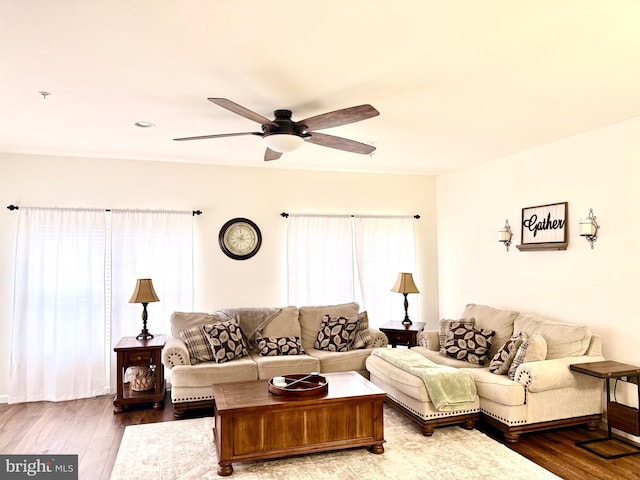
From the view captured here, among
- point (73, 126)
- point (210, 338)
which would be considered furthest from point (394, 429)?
point (73, 126)

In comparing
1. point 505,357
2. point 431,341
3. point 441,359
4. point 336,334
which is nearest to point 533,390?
point 505,357

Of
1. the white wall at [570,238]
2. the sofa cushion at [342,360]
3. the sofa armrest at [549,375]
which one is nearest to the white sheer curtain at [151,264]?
the sofa cushion at [342,360]

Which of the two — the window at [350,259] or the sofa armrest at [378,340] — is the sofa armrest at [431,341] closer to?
the sofa armrest at [378,340]

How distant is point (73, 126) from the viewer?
391cm

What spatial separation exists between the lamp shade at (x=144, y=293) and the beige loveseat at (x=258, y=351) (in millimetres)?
315

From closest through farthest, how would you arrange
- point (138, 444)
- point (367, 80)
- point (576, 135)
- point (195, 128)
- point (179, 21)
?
point (179, 21) → point (367, 80) → point (138, 444) → point (195, 128) → point (576, 135)

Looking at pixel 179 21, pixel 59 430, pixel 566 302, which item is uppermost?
pixel 179 21

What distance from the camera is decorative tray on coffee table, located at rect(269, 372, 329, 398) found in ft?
11.4

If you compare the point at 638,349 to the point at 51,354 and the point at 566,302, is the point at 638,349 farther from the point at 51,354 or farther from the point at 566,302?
the point at 51,354

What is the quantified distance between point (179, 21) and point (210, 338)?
3222 mm

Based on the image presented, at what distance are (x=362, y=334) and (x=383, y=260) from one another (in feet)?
4.12

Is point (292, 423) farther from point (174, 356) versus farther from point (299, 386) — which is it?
point (174, 356)

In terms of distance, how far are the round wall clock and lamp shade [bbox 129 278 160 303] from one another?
0.99 metres

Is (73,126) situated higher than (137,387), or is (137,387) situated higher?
(73,126)
